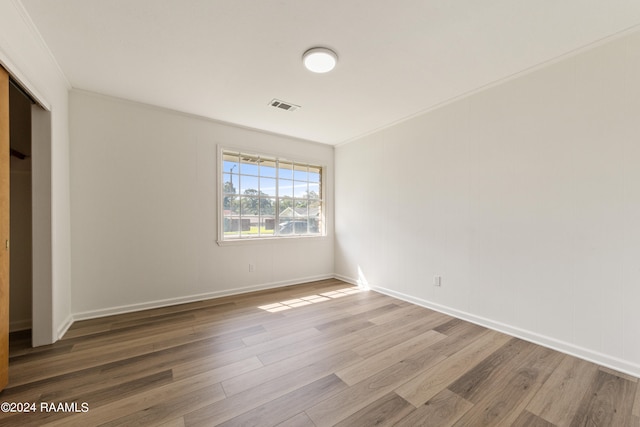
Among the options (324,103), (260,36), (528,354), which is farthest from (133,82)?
(528,354)

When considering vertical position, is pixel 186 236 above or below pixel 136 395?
above

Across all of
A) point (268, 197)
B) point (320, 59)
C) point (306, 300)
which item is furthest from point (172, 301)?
point (320, 59)

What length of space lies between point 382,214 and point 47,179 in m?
3.83

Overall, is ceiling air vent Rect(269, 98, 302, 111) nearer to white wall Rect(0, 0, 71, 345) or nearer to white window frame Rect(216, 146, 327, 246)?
white window frame Rect(216, 146, 327, 246)

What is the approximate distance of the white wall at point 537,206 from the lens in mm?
1975

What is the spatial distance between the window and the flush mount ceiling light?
81.1 inches

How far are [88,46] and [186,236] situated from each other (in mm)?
2171

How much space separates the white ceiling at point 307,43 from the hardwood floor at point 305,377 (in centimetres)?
259

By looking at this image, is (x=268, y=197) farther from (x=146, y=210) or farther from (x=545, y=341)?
(x=545, y=341)

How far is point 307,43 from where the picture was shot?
2.07m

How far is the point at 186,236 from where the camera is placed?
345cm

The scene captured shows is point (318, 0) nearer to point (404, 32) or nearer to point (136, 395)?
point (404, 32)

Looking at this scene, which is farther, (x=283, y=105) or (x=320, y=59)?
(x=283, y=105)

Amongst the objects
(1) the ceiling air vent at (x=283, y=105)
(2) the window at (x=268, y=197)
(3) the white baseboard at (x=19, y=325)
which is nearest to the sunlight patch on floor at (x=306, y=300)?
(2) the window at (x=268, y=197)
